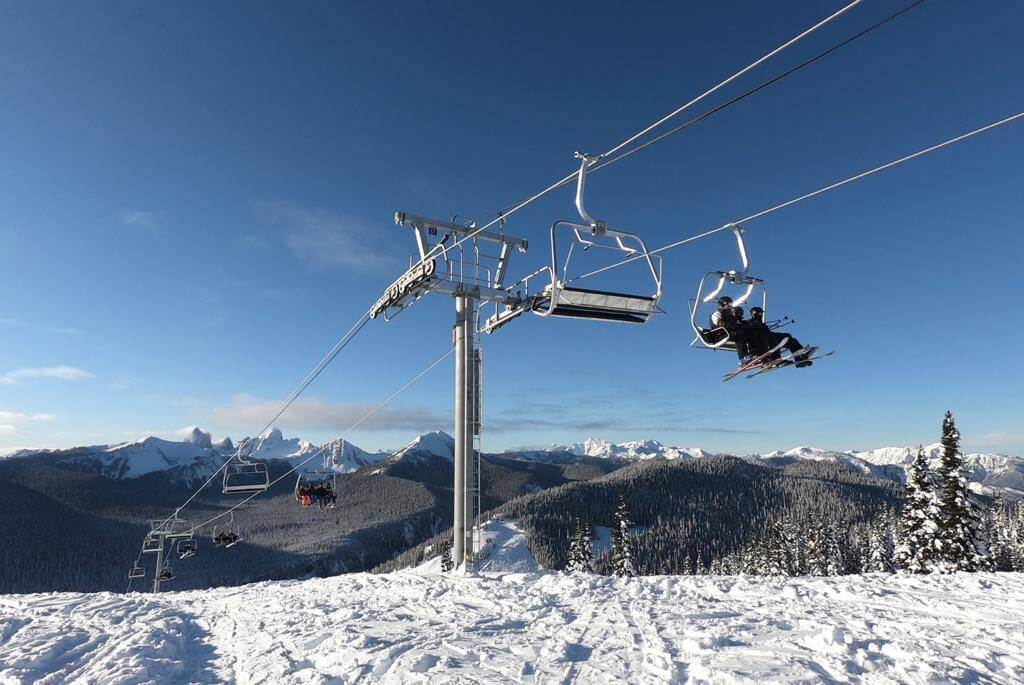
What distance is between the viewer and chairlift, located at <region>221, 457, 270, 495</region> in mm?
23297

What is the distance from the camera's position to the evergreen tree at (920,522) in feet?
109

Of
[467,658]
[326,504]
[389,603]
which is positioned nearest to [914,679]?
[467,658]

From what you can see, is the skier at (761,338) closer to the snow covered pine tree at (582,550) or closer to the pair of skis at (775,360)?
the pair of skis at (775,360)

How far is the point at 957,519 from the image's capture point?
32.7 m

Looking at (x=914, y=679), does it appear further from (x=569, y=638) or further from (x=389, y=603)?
(x=389, y=603)

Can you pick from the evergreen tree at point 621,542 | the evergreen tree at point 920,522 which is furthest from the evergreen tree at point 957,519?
the evergreen tree at point 621,542

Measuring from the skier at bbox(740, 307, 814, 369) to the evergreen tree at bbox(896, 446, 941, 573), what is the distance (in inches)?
1163

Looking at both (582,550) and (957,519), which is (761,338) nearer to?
(957,519)

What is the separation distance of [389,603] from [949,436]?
37.2m

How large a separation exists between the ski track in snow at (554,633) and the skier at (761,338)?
16.1 feet

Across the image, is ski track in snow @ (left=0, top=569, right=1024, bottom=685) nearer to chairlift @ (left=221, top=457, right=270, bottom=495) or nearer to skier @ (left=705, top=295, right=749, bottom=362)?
skier @ (left=705, top=295, right=749, bottom=362)

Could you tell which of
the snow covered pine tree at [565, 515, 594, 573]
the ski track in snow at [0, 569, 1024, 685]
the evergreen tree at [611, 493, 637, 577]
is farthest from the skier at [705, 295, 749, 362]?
the snow covered pine tree at [565, 515, 594, 573]

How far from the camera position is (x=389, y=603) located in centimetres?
1334

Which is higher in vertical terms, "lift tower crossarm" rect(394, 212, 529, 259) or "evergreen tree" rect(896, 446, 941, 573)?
"lift tower crossarm" rect(394, 212, 529, 259)
